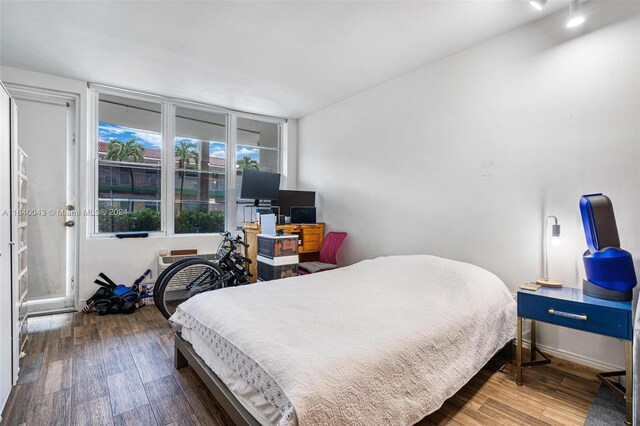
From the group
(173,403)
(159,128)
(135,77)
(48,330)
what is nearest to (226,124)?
(159,128)

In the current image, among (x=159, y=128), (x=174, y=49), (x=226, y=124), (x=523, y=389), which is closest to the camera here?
(x=523, y=389)

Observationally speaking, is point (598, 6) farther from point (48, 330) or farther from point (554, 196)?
point (48, 330)

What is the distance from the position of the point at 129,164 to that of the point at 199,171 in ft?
2.92

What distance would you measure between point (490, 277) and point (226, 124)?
163 inches

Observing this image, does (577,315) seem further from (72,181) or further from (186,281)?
(72,181)

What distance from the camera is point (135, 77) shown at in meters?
3.57

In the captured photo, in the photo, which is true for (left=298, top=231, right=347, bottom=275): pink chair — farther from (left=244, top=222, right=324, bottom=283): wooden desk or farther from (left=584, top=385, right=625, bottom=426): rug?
(left=584, top=385, right=625, bottom=426): rug

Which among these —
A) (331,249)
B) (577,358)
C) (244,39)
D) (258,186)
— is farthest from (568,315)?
(258,186)

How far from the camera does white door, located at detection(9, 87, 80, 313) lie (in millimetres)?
3545

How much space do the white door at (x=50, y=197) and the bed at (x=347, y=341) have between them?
2515 millimetres

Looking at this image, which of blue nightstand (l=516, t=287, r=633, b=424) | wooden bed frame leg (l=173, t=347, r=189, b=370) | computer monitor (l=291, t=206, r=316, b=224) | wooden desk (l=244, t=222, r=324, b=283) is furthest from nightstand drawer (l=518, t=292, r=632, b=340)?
computer monitor (l=291, t=206, r=316, b=224)

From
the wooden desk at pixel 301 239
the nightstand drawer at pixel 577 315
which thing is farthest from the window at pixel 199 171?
the nightstand drawer at pixel 577 315

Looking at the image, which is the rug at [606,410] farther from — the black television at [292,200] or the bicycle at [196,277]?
the black television at [292,200]

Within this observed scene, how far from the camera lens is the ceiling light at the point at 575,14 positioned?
2121 millimetres
